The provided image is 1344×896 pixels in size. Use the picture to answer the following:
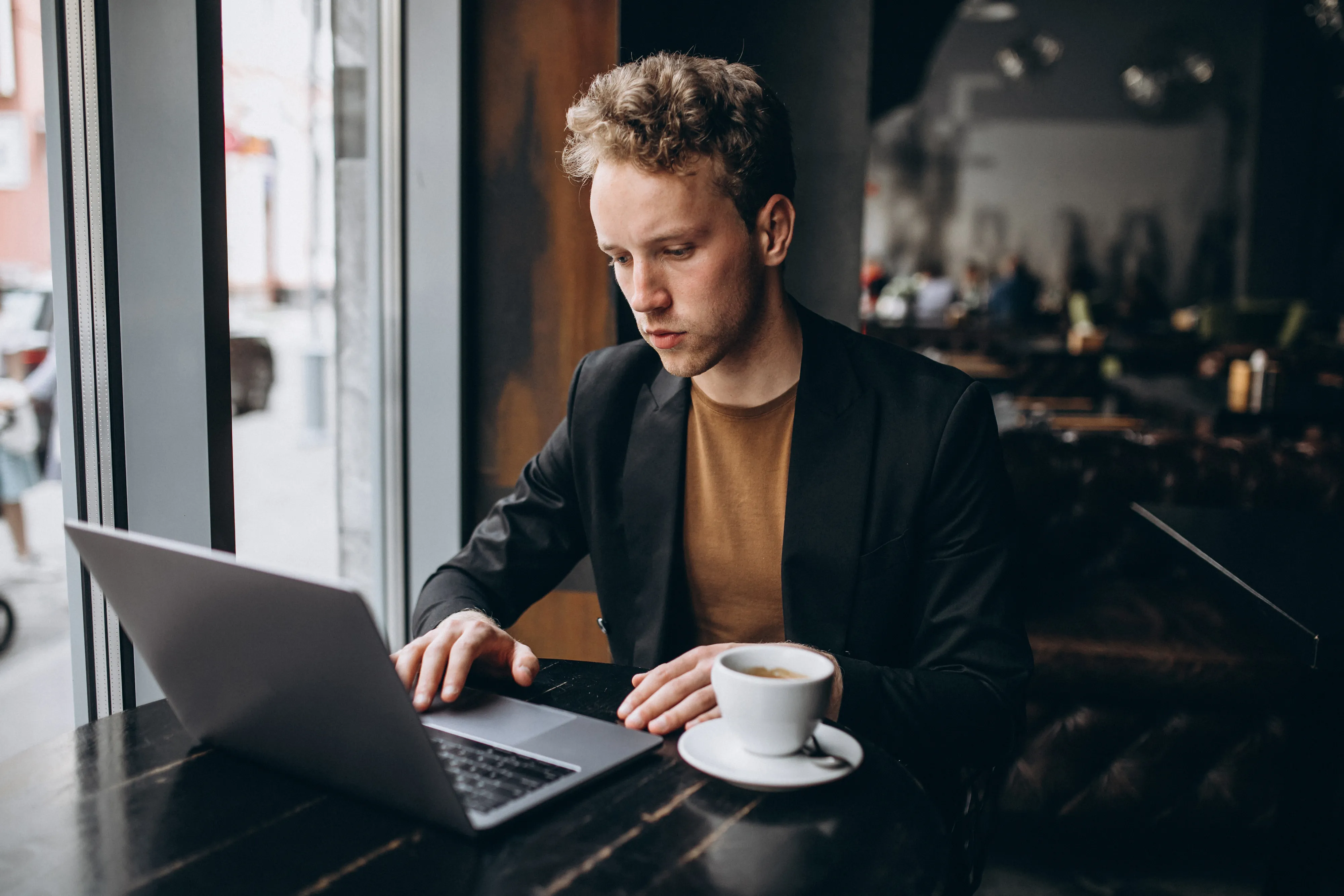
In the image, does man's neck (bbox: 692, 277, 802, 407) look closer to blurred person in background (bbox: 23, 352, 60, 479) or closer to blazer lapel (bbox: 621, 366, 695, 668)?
blazer lapel (bbox: 621, 366, 695, 668)

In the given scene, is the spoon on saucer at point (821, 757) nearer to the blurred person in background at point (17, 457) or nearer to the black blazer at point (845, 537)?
the black blazer at point (845, 537)

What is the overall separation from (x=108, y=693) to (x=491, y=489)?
3.82 feet

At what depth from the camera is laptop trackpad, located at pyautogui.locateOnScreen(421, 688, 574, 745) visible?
0.99 metres

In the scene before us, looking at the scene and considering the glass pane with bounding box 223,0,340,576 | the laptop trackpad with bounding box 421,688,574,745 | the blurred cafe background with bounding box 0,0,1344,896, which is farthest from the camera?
the blurred cafe background with bounding box 0,0,1344,896

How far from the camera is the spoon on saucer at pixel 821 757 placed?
0.89 metres

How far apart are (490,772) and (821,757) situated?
0.30 meters

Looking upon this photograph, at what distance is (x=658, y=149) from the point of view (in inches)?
50.5

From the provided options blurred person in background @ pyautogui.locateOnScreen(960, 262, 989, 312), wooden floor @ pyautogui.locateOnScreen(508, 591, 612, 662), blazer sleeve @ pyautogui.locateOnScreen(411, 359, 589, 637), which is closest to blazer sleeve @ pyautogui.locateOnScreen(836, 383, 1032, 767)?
blazer sleeve @ pyautogui.locateOnScreen(411, 359, 589, 637)

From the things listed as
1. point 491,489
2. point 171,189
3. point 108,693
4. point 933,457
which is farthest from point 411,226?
point 933,457

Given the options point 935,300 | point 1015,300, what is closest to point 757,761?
point 1015,300

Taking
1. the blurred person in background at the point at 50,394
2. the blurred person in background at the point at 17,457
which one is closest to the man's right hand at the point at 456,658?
the blurred person in background at the point at 50,394

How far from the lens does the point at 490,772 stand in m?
0.90

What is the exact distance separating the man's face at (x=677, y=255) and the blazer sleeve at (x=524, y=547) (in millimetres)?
322

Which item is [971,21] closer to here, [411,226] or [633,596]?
[411,226]
